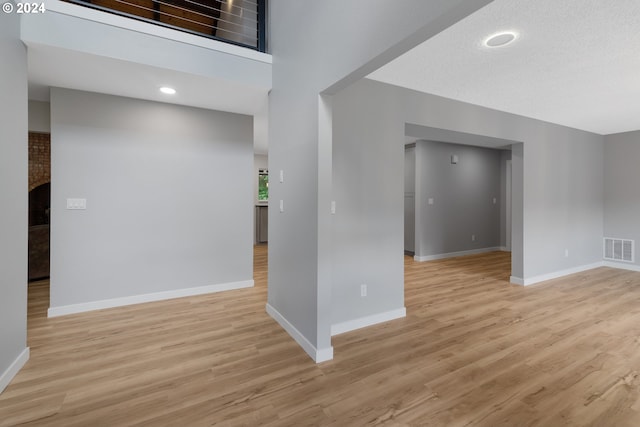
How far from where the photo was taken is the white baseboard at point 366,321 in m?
2.64

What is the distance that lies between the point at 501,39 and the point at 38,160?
20.8 ft

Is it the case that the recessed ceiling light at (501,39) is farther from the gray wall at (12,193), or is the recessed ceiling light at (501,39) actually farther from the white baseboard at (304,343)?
the gray wall at (12,193)

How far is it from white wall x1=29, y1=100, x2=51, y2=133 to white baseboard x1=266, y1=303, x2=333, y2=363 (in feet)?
13.3

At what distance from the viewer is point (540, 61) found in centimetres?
242

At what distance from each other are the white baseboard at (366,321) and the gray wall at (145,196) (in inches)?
68.4

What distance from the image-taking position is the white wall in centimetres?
386

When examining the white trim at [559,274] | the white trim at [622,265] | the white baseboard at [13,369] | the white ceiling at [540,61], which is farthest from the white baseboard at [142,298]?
the white trim at [622,265]

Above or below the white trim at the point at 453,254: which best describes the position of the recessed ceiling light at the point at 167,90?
above

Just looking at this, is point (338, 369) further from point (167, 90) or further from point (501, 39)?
point (167, 90)

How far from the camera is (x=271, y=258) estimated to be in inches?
117

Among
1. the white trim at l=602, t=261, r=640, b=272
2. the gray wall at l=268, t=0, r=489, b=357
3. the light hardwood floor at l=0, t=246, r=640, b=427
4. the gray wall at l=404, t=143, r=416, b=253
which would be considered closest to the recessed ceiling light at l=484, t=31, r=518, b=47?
the gray wall at l=268, t=0, r=489, b=357

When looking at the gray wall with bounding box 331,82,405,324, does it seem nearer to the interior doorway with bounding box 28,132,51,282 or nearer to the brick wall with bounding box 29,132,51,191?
the interior doorway with bounding box 28,132,51,282

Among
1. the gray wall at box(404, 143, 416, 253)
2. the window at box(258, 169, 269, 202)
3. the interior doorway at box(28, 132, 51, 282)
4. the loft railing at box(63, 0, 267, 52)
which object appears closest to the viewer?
the loft railing at box(63, 0, 267, 52)

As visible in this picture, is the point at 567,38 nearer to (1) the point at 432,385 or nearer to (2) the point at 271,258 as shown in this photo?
(1) the point at 432,385
